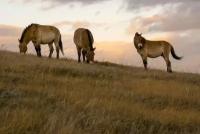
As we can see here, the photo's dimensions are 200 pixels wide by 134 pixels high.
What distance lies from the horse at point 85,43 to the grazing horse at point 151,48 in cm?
306

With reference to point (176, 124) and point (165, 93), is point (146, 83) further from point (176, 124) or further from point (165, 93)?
point (176, 124)

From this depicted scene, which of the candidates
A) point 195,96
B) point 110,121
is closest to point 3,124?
point 110,121

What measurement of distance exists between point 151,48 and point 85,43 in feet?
14.0

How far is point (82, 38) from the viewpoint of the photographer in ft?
111

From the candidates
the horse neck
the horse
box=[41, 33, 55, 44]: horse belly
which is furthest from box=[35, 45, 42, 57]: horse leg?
the horse

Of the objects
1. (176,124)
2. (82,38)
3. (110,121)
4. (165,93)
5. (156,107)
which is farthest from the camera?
(82,38)

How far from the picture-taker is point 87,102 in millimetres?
15594

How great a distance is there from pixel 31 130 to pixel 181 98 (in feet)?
37.0

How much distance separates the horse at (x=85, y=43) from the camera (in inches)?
1326

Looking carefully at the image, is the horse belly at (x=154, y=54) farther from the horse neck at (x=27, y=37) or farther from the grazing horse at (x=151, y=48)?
the horse neck at (x=27, y=37)

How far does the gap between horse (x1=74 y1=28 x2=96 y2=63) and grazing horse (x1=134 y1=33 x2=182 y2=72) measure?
3056mm

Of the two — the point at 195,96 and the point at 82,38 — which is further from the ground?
the point at 82,38

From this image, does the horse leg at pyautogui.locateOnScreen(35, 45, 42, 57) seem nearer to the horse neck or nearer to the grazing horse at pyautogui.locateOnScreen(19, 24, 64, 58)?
the grazing horse at pyautogui.locateOnScreen(19, 24, 64, 58)

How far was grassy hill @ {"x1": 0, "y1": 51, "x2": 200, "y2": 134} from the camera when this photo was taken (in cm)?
1152
